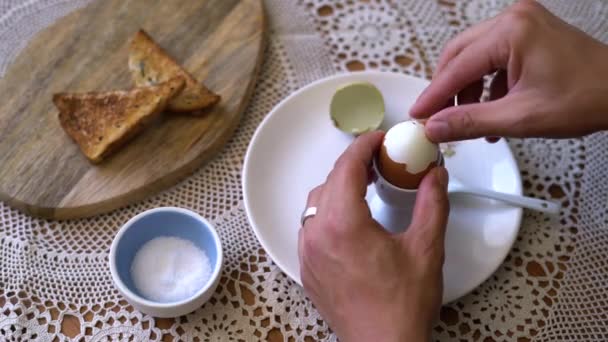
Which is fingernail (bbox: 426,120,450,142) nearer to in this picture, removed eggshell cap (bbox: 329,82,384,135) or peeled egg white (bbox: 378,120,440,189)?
peeled egg white (bbox: 378,120,440,189)

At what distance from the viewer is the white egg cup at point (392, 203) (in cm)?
98

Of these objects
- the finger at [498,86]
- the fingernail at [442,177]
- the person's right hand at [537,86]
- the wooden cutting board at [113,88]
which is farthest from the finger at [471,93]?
the wooden cutting board at [113,88]

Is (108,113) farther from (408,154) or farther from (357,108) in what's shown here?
(408,154)

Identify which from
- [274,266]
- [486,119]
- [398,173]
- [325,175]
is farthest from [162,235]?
[486,119]

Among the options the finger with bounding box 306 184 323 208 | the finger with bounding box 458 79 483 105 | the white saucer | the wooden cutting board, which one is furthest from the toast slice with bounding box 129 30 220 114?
the finger with bounding box 458 79 483 105

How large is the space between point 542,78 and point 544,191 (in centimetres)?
35

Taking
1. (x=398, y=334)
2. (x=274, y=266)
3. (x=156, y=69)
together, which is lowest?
(x=274, y=266)

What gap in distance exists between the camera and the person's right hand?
0.88 meters

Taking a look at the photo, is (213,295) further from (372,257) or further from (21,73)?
(21,73)

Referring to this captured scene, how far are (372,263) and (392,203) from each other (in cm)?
22

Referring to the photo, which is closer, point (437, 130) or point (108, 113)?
point (437, 130)

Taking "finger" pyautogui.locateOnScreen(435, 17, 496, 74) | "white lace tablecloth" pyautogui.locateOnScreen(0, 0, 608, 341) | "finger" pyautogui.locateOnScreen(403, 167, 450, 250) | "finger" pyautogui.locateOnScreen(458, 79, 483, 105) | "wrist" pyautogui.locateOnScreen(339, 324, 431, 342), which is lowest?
"white lace tablecloth" pyautogui.locateOnScreen(0, 0, 608, 341)

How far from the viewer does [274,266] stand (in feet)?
3.57

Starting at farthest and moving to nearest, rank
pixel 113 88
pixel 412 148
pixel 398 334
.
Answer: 1. pixel 113 88
2. pixel 412 148
3. pixel 398 334
